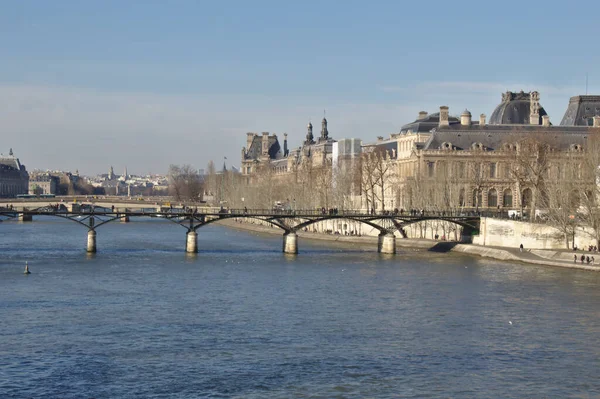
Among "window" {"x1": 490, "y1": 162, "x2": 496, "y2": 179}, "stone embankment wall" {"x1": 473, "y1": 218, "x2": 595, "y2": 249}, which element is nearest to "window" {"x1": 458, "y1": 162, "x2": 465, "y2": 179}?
"window" {"x1": 490, "y1": 162, "x2": 496, "y2": 179}

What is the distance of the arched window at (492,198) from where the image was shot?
11500cm

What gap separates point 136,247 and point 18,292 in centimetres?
3492

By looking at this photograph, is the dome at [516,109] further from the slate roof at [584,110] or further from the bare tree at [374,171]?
the bare tree at [374,171]

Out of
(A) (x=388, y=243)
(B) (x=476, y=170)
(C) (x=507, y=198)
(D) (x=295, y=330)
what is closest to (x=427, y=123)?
(C) (x=507, y=198)

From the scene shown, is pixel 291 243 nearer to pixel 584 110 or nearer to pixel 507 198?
pixel 507 198

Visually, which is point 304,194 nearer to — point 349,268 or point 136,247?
point 136,247

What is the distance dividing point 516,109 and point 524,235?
47089 mm

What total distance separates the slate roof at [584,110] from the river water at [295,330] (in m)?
53.6

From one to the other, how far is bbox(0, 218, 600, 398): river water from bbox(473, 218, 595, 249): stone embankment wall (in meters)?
6.78

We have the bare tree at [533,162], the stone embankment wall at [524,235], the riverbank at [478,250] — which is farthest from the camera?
the bare tree at [533,162]

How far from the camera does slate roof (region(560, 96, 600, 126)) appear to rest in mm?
122250

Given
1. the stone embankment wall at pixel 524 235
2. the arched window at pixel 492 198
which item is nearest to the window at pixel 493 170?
the arched window at pixel 492 198

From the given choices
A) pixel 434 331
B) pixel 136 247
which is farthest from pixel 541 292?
pixel 136 247

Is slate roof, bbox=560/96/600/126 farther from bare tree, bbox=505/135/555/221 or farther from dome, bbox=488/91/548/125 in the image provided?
bare tree, bbox=505/135/555/221
